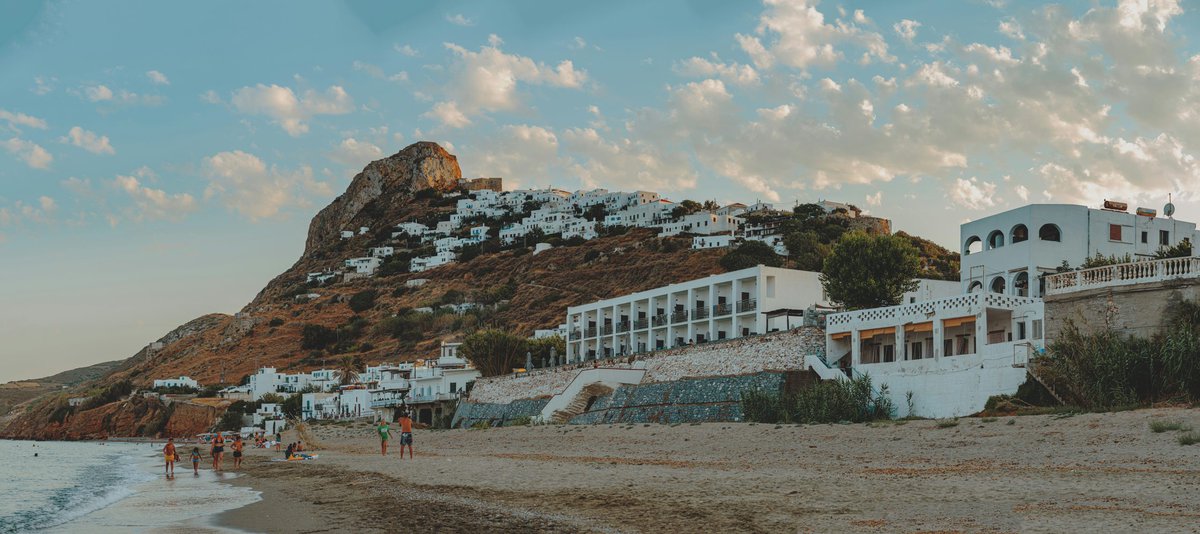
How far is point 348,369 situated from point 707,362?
234 feet

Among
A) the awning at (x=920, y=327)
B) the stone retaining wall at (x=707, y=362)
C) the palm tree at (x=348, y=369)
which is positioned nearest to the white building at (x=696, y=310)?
the stone retaining wall at (x=707, y=362)

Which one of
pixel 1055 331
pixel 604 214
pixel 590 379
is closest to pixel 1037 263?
pixel 1055 331

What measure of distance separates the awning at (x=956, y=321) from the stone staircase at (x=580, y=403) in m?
17.1

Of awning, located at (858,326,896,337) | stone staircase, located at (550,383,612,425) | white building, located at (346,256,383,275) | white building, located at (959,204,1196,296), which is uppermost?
white building, located at (346,256,383,275)

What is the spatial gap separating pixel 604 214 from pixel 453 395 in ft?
362

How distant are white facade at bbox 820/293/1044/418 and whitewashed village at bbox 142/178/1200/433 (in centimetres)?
5

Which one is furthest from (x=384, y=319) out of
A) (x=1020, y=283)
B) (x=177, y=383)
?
(x=1020, y=283)

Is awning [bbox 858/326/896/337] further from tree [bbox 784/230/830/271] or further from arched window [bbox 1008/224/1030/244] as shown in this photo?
tree [bbox 784/230/830/271]

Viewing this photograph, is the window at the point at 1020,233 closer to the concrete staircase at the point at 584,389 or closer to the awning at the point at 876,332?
the awning at the point at 876,332

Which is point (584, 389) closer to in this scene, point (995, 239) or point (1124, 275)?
point (995, 239)

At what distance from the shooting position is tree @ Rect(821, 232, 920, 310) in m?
46.4

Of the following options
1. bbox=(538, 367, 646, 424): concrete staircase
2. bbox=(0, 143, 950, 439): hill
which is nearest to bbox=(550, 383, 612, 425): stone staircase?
bbox=(538, 367, 646, 424): concrete staircase

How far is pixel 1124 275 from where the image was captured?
27391 mm

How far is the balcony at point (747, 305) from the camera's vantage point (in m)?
51.8
